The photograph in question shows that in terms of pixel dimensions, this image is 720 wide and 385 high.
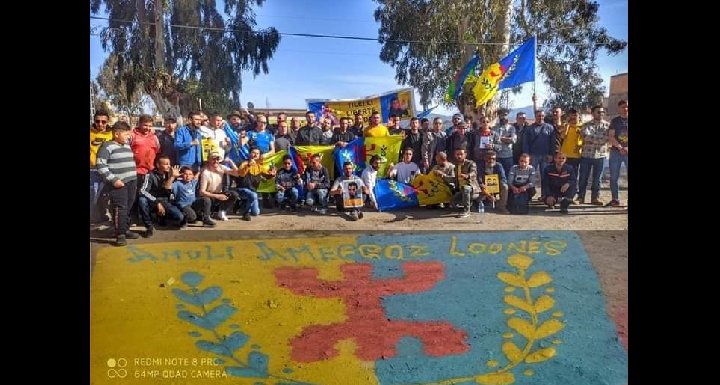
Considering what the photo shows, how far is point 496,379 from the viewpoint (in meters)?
2.55

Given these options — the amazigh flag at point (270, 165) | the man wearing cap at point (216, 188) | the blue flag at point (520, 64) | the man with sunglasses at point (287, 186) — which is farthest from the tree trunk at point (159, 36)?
the blue flag at point (520, 64)

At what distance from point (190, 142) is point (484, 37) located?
1.86m

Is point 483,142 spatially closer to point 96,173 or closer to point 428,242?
point 428,242

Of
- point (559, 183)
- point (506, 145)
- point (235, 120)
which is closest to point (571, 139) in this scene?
point (559, 183)

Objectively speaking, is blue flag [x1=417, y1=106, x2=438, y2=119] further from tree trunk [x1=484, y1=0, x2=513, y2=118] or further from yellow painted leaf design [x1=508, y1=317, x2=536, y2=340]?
yellow painted leaf design [x1=508, y1=317, x2=536, y2=340]

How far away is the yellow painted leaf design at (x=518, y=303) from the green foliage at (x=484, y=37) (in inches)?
48.5

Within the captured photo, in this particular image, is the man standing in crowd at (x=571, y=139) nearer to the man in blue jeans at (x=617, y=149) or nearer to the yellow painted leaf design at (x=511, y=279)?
the man in blue jeans at (x=617, y=149)

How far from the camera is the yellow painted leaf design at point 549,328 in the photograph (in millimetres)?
2684

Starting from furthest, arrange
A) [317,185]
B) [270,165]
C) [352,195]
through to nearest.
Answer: [270,165], [317,185], [352,195]

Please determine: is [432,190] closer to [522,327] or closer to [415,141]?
[415,141]

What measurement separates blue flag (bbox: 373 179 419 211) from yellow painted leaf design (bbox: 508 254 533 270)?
69 cm
